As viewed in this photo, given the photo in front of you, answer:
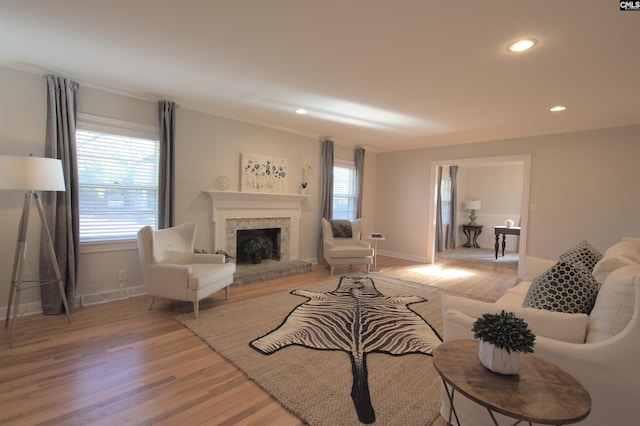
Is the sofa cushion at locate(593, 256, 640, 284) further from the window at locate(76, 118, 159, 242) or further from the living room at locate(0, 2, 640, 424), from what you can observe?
the window at locate(76, 118, 159, 242)

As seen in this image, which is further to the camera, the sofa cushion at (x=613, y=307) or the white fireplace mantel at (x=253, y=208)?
the white fireplace mantel at (x=253, y=208)

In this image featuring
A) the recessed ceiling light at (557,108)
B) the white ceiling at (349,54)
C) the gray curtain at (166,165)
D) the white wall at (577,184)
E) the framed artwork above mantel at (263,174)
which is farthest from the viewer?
the framed artwork above mantel at (263,174)

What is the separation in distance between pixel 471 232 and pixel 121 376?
8755 mm

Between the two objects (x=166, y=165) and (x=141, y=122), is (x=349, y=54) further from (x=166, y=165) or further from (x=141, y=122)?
(x=141, y=122)

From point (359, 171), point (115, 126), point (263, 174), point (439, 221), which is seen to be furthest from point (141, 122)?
point (439, 221)

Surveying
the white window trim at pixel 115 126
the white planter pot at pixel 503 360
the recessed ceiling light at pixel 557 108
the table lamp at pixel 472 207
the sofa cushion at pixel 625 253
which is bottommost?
the white planter pot at pixel 503 360

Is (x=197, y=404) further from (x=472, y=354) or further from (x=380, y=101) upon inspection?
(x=380, y=101)

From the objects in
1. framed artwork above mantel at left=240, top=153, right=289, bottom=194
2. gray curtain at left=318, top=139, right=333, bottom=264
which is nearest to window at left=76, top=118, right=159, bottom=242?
framed artwork above mantel at left=240, top=153, right=289, bottom=194

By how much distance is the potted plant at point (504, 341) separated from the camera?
3.84 ft

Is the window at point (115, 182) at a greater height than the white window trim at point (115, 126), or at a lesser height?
lesser

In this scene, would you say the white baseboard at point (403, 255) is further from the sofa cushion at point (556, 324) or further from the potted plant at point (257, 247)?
the sofa cushion at point (556, 324)

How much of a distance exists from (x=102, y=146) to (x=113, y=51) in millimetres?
1296

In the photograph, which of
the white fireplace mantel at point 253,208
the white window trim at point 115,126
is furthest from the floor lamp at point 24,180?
the white fireplace mantel at point 253,208

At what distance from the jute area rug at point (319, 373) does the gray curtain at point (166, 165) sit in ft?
4.54
